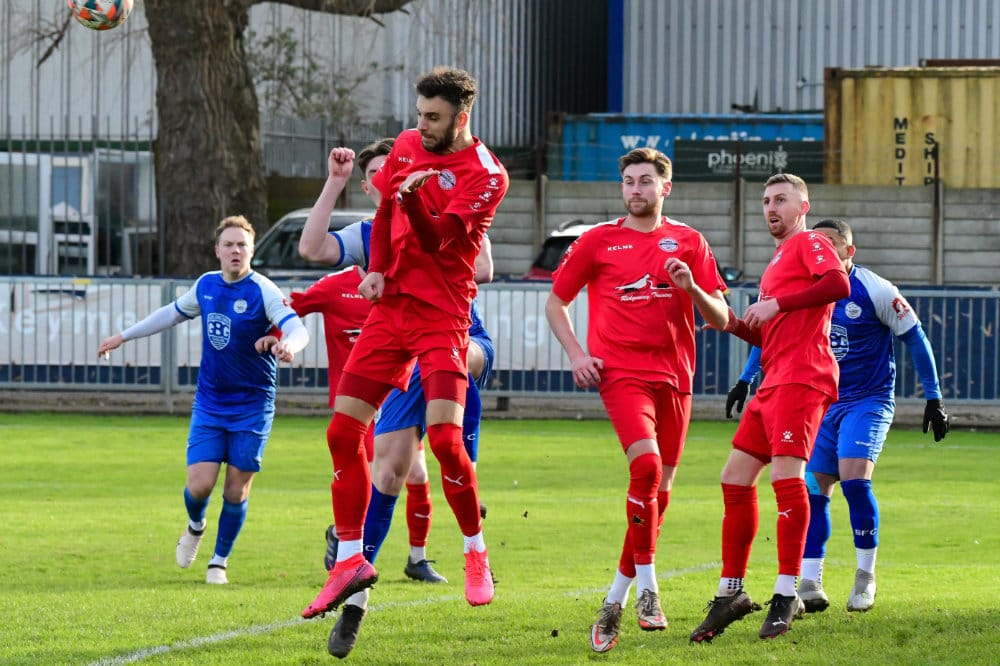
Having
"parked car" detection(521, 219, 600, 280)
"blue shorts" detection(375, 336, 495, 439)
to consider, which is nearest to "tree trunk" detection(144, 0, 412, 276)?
"parked car" detection(521, 219, 600, 280)

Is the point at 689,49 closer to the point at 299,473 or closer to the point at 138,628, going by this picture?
the point at 299,473

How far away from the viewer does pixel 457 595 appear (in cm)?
864

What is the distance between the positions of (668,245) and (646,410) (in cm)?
75

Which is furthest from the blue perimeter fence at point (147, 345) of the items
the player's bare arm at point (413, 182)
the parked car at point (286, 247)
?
the player's bare arm at point (413, 182)

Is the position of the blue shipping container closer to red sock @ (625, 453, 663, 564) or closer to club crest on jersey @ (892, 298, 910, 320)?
club crest on jersey @ (892, 298, 910, 320)

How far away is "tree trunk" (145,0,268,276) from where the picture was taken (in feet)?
74.9

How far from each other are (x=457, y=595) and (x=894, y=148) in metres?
23.6

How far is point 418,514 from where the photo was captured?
940 cm

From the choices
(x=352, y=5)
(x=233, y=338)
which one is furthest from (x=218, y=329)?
(x=352, y=5)

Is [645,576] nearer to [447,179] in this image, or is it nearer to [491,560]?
[447,179]

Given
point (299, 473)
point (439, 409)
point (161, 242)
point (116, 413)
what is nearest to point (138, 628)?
point (439, 409)

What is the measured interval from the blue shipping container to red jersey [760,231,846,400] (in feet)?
83.1

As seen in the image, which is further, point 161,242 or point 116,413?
point 161,242

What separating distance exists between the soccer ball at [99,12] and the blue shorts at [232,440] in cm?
557
